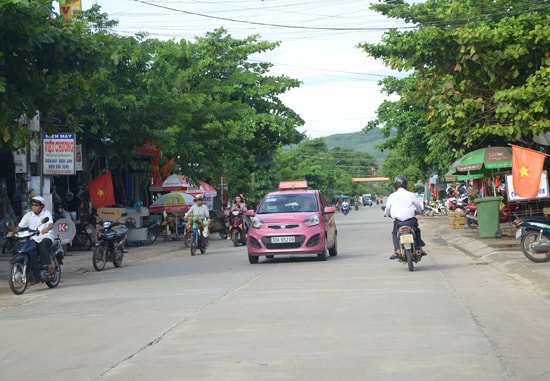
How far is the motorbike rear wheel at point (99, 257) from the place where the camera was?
68.6ft

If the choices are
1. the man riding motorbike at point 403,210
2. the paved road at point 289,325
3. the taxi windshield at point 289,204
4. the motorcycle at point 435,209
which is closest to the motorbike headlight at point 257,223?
the taxi windshield at point 289,204

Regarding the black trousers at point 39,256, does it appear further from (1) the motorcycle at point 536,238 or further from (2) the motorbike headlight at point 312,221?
(1) the motorcycle at point 536,238

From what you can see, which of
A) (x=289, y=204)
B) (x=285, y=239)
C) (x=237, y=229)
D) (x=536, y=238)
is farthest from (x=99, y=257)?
(x=536, y=238)

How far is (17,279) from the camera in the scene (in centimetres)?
1571

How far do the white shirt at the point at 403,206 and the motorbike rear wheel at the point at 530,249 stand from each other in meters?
2.36

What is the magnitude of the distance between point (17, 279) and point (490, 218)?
632 inches

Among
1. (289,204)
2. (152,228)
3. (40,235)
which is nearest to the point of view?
(40,235)

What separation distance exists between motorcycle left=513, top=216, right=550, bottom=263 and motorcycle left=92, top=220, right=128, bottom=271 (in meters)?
9.42

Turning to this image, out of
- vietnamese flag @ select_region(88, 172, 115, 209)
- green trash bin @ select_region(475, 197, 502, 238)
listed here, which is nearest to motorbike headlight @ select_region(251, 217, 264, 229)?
green trash bin @ select_region(475, 197, 502, 238)

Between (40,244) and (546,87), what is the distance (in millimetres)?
13886

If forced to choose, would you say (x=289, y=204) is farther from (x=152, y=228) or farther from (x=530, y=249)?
(x=152, y=228)

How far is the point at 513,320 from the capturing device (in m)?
10.0

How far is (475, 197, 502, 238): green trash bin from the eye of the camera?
27078 mm

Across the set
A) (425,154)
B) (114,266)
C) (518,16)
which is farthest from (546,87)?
(425,154)
